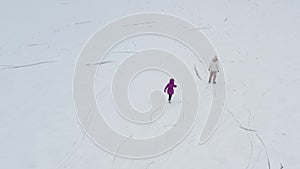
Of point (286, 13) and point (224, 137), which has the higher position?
point (286, 13)

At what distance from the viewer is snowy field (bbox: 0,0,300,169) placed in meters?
6.95

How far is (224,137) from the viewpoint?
7.51m

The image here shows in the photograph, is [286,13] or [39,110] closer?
[39,110]

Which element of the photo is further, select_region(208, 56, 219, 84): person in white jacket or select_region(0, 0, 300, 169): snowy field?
select_region(208, 56, 219, 84): person in white jacket

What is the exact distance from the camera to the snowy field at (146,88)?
6945mm

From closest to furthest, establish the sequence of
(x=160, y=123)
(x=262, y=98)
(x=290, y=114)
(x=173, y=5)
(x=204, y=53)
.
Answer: (x=160, y=123), (x=290, y=114), (x=262, y=98), (x=204, y=53), (x=173, y=5)

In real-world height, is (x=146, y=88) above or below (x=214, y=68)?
below

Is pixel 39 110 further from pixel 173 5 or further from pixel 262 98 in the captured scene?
pixel 173 5

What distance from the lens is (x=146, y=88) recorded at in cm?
977

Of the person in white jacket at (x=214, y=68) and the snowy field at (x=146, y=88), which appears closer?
the snowy field at (x=146, y=88)

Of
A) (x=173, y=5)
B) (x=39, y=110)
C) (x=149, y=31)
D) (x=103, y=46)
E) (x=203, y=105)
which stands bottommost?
(x=39, y=110)

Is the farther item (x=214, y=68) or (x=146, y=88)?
(x=146, y=88)

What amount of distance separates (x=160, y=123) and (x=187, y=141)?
0.91m

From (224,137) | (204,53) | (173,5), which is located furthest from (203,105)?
(173,5)
